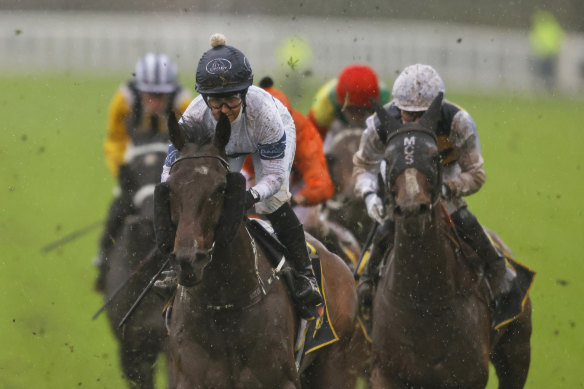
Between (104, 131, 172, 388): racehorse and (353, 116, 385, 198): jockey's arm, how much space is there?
147cm

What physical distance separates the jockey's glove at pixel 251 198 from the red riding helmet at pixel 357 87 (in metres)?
4.18

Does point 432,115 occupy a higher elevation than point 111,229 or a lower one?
higher

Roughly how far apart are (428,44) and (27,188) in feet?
47.9

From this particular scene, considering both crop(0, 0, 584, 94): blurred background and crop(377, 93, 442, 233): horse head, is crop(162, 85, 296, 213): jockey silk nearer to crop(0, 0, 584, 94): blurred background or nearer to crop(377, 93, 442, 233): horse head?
crop(377, 93, 442, 233): horse head

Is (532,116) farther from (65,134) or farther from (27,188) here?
(27,188)

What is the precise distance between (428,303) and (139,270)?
2.14 m

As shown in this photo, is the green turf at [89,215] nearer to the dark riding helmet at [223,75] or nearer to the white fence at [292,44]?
the white fence at [292,44]

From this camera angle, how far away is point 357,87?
9.34 meters

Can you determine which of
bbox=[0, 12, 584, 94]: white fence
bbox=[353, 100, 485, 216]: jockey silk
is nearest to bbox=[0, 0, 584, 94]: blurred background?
bbox=[0, 12, 584, 94]: white fence

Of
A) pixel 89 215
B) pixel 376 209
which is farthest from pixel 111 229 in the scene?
pixel 89 215

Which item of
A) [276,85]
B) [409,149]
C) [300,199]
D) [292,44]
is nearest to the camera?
[409,149]

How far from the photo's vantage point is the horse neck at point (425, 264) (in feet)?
20.3

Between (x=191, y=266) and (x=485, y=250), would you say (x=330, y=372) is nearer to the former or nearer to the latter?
(x=485, y=250)

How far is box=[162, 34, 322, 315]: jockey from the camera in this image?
536 cm
